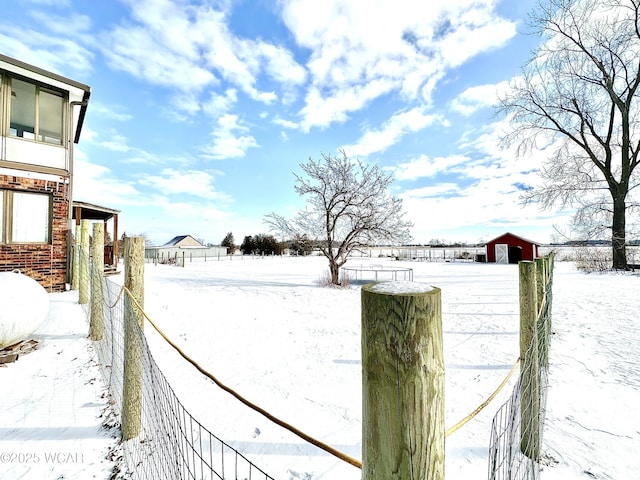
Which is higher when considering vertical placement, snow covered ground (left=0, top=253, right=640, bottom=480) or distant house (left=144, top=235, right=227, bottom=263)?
distant house (left=144, top=235, right=227, bottom=263)

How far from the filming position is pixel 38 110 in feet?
29.4

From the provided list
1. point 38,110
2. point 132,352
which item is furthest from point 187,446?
point 38,110

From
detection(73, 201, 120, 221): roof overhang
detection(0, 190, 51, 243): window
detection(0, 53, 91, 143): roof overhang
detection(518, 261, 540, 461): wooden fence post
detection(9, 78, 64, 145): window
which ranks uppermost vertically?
detection(0, 53, 91, 143): roof overhang

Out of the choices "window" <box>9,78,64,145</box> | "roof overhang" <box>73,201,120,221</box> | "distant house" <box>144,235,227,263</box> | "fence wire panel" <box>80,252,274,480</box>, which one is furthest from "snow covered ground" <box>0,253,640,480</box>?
"distant house" <box>144,235,227,263</box>

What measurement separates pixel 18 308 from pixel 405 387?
578cm

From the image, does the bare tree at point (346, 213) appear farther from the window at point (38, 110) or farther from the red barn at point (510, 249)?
the red barn at point (510, 249)

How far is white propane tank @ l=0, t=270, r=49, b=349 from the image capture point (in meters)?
4.06

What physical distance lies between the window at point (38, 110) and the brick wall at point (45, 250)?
1514mm

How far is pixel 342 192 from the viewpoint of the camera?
13750 mm

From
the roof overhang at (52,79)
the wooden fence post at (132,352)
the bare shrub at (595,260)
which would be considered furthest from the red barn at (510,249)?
the roof overhang at (52,79)

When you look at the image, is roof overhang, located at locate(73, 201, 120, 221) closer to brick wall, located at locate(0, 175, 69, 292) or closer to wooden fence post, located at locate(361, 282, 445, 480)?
brick wall, located at locate(0, 175, 69, 292)

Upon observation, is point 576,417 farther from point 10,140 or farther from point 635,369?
point 10,140

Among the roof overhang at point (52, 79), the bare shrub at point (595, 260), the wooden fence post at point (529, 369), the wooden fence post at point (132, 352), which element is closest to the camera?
the wooden fence post at point (529, 369)

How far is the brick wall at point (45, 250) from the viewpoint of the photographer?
7938 millimetres
